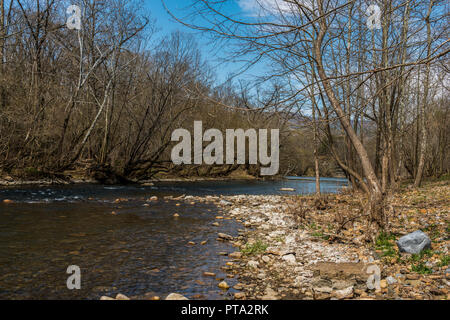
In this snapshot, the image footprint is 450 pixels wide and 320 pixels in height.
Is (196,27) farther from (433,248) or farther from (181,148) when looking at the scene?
(181,148)

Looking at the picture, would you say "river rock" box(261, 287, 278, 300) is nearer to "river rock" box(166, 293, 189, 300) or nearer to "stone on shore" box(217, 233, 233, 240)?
"river rock" box(166, 293, 189, 300)

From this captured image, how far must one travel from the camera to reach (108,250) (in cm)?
556

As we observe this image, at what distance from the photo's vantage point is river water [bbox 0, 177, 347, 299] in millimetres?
3980

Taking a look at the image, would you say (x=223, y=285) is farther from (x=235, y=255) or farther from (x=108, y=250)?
(x=108, y=250)

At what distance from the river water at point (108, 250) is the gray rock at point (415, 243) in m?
2.33

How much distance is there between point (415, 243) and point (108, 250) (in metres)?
4.52

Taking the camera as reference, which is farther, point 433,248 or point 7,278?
point 433,248

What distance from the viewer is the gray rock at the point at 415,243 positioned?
4.49 meters

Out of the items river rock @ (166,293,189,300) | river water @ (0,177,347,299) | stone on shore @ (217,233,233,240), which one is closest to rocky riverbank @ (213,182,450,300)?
stone on shore @ (217,233,233,240)

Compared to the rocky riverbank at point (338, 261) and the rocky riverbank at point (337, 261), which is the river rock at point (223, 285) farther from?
the rocky riverbank at point (338, 261)

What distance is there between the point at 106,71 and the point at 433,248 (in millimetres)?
18503

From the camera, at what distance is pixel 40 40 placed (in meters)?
18.3

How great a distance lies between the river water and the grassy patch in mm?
290
